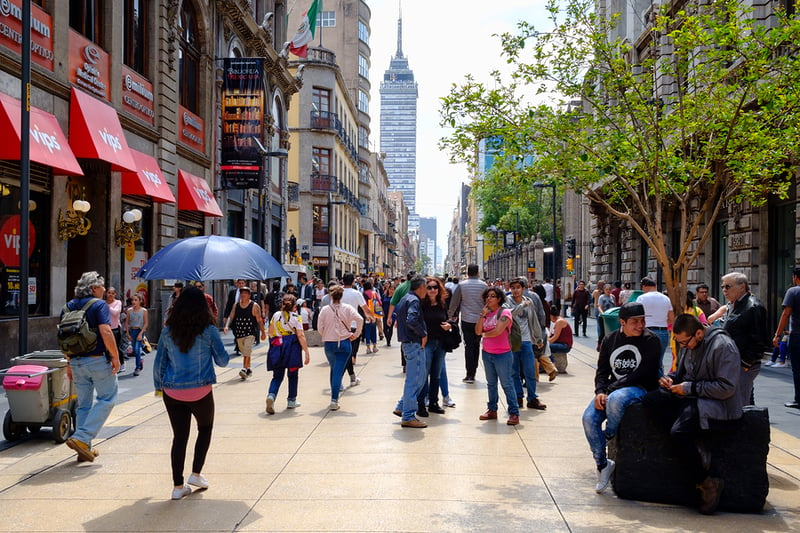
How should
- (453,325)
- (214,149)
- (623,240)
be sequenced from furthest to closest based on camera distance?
1. (623,240)
2. (214,149)
3. (453,325)

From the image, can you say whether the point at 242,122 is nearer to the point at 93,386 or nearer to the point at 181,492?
the point at 93,386

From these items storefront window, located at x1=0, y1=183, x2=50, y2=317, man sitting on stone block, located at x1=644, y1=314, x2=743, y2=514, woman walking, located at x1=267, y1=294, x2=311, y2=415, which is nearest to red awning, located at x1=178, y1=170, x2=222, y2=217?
storefront window, located at x1=0, y1=183, x2=50, y2=317

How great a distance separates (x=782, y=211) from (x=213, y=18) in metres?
19.1

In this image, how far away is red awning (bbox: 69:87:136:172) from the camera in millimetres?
14656

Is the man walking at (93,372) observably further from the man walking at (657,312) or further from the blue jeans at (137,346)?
the man walking at (657,312)

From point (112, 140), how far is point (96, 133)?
80 cm

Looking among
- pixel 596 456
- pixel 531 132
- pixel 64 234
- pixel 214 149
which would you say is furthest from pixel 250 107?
pixel 596 456

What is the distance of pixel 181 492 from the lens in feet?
18.9

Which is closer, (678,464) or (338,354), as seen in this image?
(678,464)

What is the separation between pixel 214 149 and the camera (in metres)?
25.2

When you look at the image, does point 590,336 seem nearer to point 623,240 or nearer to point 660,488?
point 623,240

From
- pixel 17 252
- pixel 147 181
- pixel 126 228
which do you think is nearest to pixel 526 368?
pixel 17 252

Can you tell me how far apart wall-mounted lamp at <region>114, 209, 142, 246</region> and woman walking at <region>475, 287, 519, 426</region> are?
36.7 ft

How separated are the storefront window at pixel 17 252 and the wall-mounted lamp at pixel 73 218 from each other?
0.33m
